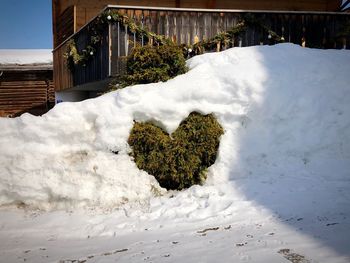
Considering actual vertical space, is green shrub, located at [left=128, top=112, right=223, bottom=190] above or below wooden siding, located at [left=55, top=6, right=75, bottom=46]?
below

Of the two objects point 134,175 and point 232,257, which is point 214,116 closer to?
point 134,175

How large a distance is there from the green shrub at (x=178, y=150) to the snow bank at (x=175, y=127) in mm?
134

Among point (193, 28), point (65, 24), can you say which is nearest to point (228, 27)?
point (193, 28)

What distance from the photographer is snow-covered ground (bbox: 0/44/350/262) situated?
3.65 meters

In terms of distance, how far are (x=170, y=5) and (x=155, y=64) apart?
7514 millimetres

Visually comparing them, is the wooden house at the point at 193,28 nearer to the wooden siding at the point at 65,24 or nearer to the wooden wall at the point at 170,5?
the wooden siding at the point at 65,24

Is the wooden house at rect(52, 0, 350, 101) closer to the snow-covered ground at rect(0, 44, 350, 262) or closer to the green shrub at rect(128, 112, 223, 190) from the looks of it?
the snow-covered ground at rect(0, 44, 350, 262)

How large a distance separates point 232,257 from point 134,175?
2648 millimetres

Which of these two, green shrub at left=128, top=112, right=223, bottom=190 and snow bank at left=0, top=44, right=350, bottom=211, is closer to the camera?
→ snow bank at left=0, top=44, right=350, bottom=211

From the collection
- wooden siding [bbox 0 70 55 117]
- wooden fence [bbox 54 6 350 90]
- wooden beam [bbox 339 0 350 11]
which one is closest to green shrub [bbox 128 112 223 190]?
wooden fence [bbox 54 6 350 90]

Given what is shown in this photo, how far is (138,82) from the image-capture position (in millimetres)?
6746

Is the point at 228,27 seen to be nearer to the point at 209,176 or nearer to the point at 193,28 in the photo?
the point at 193,28

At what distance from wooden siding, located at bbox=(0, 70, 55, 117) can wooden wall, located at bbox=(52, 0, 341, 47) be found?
6.16m

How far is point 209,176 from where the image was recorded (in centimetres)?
559
